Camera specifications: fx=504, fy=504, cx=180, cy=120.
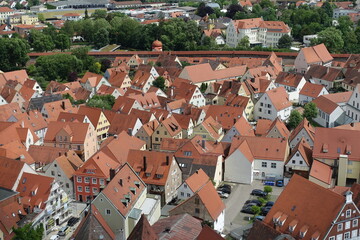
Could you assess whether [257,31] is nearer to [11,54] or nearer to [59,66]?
[59,66]

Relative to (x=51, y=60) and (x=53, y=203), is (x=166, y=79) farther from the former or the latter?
(x=53, y=203)

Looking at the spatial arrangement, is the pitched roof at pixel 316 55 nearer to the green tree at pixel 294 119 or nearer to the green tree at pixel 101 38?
the green tree at pixel 294 119

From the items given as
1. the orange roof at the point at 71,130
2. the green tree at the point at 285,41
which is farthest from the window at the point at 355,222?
the green tree at the point at 285,41

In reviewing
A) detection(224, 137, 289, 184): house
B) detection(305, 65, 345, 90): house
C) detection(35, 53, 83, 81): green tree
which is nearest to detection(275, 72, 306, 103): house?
detection(305, 65, 345, 90): house

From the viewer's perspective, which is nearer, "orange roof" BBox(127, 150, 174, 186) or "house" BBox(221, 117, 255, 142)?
"orange roof" BBox(127, 150, 174, 186)

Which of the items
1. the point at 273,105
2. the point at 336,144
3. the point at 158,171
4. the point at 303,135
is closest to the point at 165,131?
the point at 158,171

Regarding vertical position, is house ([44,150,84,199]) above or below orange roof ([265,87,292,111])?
above

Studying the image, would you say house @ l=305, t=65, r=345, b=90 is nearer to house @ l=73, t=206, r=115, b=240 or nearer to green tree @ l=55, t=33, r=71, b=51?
house @ l=73, t=206, r=115, b=240
